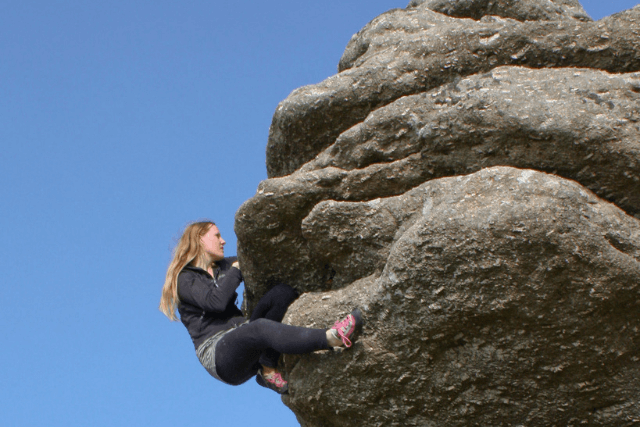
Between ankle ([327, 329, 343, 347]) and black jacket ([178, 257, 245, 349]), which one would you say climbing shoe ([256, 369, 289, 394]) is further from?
ankle ([327, 329, 343, 347])

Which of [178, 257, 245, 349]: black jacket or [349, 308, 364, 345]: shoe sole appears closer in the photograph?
[349, 308, 364, 345]: shoe sole

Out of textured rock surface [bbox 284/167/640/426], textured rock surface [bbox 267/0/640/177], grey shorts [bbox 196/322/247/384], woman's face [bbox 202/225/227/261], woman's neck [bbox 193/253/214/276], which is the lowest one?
textured rock surface [bbox 284/167/640/426]

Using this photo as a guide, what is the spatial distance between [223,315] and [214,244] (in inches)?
38.0

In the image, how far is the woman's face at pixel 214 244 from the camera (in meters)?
8.83

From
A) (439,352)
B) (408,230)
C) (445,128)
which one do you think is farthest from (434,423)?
(445,128)

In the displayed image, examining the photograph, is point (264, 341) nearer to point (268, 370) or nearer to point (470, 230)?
point (268, 370)

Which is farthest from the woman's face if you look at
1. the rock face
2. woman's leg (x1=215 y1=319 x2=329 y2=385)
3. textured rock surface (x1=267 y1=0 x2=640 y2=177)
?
textured rock surface (x1=267 y1=0 x2=640 y2=177)

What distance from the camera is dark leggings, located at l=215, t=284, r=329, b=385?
23.5 ft

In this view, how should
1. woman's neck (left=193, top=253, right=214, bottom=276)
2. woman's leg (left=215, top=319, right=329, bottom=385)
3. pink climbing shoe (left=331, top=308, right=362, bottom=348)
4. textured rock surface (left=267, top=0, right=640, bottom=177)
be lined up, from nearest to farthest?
pink climbing shoe (left=331, top=308, right=362, bottom=348) → woman's leg (left=215, top=319, right=329, bottom=385) → textured rock surface (left=267, top=0, right=640, bottom=177) → woman's neck (left=193, top=253, right=214, bottom=276)

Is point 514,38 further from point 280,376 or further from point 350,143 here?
point 280,376

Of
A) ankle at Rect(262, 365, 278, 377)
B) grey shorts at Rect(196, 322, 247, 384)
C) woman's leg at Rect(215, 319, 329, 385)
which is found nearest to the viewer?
woman's leg at Rect(215, 319, 329, 385)

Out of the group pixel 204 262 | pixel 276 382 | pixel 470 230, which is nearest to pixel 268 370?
pixel 276 382

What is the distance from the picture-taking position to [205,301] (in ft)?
27.1

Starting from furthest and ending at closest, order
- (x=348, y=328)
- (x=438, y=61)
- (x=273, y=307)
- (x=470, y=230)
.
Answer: (x=438, y=61) → (x=273, y=307) → (x=348, y=328) → (x=470, y=230)
